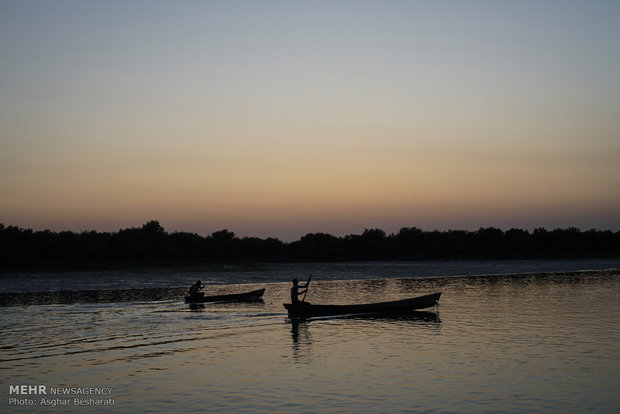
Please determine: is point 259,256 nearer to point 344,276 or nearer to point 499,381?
point 344,276

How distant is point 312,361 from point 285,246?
114029 millimetres

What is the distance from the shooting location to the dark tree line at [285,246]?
260ft

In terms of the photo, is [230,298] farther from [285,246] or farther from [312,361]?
[285,246]

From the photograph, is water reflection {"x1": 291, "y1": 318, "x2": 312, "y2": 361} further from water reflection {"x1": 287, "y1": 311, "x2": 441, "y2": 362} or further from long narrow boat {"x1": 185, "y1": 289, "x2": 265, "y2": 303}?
long narrow boat {"x1": 185, "y1": 289, "x2": 265, "y2": 303}

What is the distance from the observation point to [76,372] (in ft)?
60.8

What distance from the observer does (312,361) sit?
2042 cm

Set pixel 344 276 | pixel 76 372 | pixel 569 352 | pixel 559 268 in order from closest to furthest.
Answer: pixel 76 372 < pixel 569 352 < pixel 344 276 < pixel 559 268

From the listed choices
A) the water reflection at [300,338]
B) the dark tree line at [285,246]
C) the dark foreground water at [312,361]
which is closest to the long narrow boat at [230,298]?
the dark foreground water at [312,361]

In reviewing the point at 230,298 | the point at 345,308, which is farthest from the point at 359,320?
the point at 230,298

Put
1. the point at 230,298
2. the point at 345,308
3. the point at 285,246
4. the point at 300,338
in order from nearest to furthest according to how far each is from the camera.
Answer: the point at 300,338, the point at 345,308, the point at 230,298, the point at 285,246

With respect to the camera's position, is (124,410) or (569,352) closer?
(124,410)

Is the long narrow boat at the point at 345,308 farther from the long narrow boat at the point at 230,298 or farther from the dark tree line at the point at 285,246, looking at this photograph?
the dark tree line at the point at 285,246

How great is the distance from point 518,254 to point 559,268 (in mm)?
30602

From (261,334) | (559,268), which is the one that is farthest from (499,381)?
(559,268)
